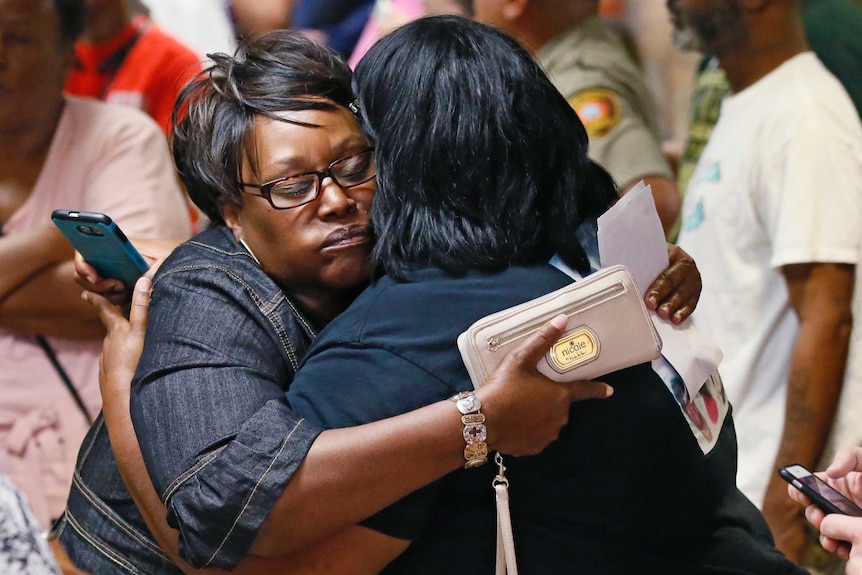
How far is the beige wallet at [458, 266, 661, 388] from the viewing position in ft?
4.14

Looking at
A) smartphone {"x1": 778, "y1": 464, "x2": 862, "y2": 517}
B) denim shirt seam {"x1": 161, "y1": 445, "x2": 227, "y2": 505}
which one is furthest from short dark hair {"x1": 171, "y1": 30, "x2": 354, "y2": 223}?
smartphone {"x1": 778, "y1": 464, "x2": 862, "y2": 517}

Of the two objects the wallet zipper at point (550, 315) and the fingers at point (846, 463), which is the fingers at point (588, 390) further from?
the fingers at point (846, 463)

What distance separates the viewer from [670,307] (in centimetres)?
148

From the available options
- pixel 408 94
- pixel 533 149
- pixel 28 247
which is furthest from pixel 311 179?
pixel 28 247

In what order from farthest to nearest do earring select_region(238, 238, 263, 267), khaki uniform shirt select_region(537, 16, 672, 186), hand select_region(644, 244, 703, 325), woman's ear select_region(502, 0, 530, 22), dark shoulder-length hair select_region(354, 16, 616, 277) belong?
woman's ear select_region(502, 0, 530, 22) < khaki uniform shirt select_region(537, 16, 672, 186) < earring select_region(238, 238, 263, 267) < hand select_region(644, 244, 703, 325) < dark shoulder-length hair select_region(354, 16, 616, 277)

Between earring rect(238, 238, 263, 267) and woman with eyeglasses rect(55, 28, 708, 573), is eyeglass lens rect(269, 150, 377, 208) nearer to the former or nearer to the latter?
woman with eyeglasses rect(55, 28, 708, 573)

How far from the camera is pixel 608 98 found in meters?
2.80

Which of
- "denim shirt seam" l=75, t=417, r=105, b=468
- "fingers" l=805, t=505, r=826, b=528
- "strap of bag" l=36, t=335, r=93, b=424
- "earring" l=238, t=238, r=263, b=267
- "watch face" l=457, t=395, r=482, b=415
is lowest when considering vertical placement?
"strap of bag" l=36, t=335, r=93, b=424

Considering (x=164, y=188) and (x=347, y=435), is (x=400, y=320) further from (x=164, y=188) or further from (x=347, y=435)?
(x=164, y=188)

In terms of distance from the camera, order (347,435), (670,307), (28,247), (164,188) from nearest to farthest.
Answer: (347,435) → (670,307) → (28,247) → (164,188)

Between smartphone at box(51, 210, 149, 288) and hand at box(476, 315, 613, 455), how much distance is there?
2.31ft

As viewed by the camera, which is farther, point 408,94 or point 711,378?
point 711,378

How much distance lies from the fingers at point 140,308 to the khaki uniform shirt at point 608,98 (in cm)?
151

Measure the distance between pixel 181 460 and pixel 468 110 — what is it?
598 millimetres
